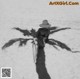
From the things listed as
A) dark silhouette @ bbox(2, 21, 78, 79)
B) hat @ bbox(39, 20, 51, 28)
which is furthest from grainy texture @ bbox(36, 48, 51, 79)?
hat @ bbox(39, 20, 51, 28)

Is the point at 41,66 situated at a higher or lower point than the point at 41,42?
lower

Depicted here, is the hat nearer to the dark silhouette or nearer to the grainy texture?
the dark silhouette

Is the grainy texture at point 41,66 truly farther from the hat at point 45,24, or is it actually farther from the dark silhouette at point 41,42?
the hat at point 45,24

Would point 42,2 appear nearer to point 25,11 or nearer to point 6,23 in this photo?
point 25,11

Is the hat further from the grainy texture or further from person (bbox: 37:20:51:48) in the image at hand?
the grainy texture

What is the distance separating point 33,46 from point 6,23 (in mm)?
415

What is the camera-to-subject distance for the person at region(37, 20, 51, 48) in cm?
259

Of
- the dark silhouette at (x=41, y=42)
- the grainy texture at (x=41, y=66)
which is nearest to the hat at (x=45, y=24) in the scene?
the dark silhouette at (x=41, y=42)

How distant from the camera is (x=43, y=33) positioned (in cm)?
258

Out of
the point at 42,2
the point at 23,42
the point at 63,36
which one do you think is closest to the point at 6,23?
the point at 23,42

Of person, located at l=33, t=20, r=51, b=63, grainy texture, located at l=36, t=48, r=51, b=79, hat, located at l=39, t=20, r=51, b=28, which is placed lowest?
grainy texture, located at l=36, t=48, r=51, b=79

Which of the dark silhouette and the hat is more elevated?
the hat

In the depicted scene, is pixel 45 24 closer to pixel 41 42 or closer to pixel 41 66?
pixel 41 42

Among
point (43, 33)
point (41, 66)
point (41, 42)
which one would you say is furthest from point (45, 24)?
point (41, 66)
